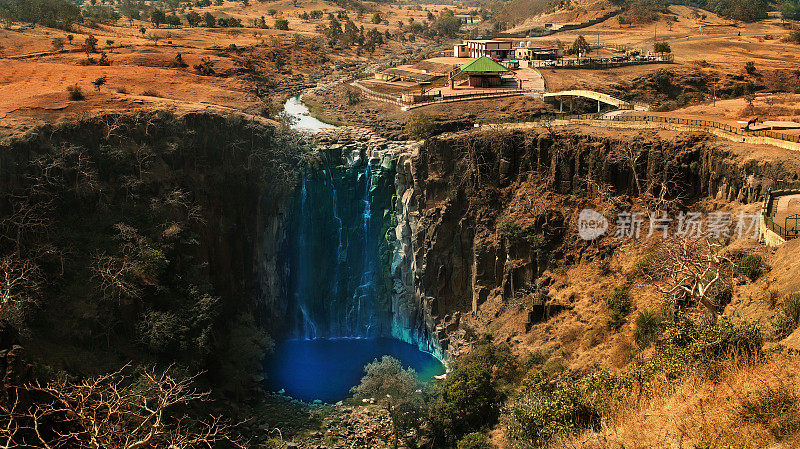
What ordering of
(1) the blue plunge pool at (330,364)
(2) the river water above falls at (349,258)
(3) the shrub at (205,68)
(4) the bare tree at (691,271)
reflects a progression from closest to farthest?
(4) the bare tree at (691,271) < (1) the blue plunge pool at (330,364) < (2) the river water above falls at (349,258) < (3) the shrub at (205,68)

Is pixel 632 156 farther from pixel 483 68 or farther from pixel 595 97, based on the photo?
pixel 483 68

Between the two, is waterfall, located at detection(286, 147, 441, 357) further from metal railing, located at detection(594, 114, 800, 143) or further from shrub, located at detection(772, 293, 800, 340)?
shrub, located at detection(772, 293, 800, 340)

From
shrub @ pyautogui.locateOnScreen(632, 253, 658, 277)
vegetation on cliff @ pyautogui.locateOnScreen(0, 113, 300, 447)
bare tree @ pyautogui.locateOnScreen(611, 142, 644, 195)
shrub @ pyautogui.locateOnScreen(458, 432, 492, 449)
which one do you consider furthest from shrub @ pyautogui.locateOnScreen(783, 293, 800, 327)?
vegetation on cliff @ pyautogui.locateOnScreen(0, 113, 300, 447)

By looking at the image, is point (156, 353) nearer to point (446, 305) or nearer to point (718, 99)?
point (446, 305)

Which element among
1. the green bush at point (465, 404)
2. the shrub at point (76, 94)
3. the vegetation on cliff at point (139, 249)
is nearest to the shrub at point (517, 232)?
the green bush at point (465, 404)

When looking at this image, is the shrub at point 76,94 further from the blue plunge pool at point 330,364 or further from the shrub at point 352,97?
the shrub at point 352,97

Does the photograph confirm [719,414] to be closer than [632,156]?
Yes

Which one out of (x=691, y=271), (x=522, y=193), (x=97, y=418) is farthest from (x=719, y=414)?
(x=522, y=193)

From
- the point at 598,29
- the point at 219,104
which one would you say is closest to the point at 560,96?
the point at 219,104
